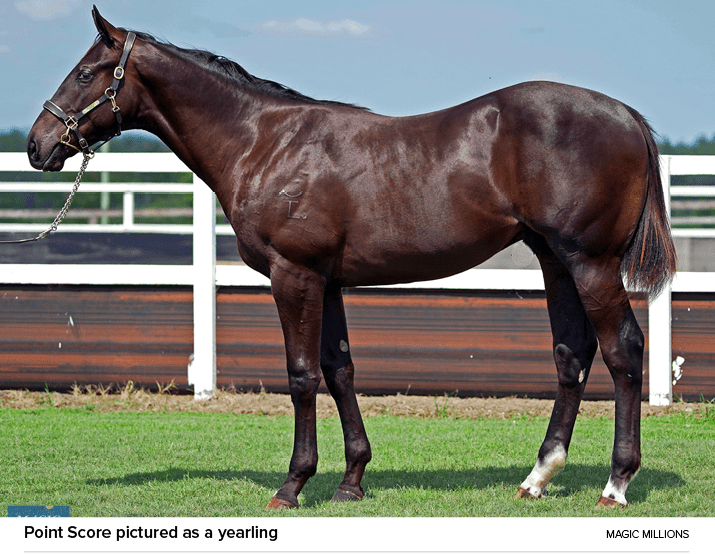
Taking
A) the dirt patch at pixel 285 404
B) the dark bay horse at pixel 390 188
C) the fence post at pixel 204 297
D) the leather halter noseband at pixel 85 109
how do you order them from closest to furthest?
the dark bay horse at pixel 390 188 → the leather halter noseband at pixel 85 109 → the dirt patch at pixel 285 404 → the fence post at pixel 204 297

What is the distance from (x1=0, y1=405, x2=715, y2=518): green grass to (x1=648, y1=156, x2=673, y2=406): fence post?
37cm

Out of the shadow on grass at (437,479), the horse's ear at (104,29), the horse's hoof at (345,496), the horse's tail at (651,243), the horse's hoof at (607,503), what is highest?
the horse's ear at (104,29)

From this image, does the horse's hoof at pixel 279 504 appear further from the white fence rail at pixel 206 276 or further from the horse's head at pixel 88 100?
the white fence rail at pixel 206 276

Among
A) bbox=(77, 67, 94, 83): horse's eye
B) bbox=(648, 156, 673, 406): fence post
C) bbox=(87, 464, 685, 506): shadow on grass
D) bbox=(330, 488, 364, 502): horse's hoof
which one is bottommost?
bbox=(87, 464, 685, 506): shadow on grass

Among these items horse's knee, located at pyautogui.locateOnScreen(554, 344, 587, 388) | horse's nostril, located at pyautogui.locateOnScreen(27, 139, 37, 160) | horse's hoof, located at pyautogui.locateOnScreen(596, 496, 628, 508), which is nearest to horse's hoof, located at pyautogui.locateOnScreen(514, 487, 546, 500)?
horse's hoof, located at pyautogui.locateOnScreen(596, 496, 628, 508)

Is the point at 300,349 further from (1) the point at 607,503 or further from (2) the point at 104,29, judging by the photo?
(2) the point at 104,29

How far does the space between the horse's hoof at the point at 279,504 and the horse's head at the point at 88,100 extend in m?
2.28

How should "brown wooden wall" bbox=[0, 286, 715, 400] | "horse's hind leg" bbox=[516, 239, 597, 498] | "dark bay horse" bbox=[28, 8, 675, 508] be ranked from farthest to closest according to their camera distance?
"brown wooden wall" bbox=[0, 286, 715, 400], "horse's hind leg" bbox=[516, 239, 597, 498], "dark bay horse" bbox=[28, 8, 675, 508]

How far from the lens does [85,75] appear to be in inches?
177

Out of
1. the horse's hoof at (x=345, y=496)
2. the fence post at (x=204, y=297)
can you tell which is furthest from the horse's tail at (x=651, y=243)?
the fence post at (x=204, y=297)

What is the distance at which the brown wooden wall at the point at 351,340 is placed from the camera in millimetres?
7250

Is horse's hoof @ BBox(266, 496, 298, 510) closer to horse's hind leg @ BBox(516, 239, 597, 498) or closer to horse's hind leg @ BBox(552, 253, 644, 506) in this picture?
horse's hind leg @ BBox(516, 239, 597, 498)

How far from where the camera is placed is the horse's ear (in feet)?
14.5
